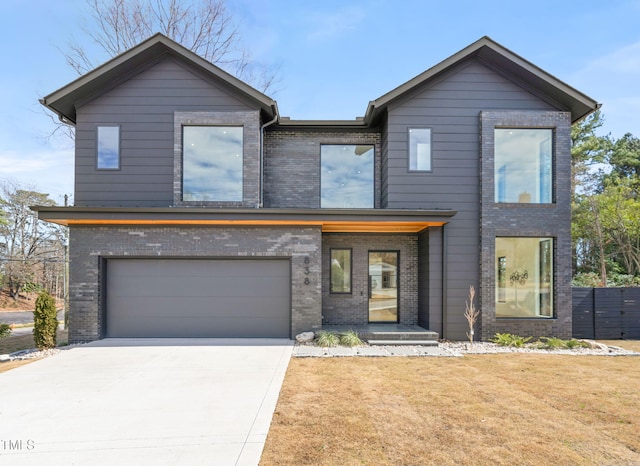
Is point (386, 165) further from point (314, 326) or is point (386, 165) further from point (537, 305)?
point (537, 305)

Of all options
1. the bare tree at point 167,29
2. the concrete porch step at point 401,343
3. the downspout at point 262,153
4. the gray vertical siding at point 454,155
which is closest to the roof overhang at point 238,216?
the gray vertical siding at point 454,155

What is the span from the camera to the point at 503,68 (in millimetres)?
9820

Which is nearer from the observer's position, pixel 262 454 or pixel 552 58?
pixel 262 454

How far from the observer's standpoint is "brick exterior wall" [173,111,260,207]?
9.57 m

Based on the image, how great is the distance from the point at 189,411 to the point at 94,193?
7133 millimetres

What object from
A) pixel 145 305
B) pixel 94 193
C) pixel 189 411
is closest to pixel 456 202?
pixel 189 411

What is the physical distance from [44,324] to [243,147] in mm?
6251

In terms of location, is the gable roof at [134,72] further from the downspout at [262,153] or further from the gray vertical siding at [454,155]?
the gray vertical siding at [454,155]

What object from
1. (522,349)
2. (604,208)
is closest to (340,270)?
(522,349)

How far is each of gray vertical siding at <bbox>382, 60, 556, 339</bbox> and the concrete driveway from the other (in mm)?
4912

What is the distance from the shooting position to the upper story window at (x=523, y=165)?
9.72m

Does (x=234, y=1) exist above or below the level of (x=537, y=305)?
above

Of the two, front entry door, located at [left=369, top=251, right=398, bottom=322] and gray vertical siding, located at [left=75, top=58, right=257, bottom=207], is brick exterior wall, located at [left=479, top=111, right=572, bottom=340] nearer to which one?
front entry door, located at [left=369, top=251, right=398, bottom=322]

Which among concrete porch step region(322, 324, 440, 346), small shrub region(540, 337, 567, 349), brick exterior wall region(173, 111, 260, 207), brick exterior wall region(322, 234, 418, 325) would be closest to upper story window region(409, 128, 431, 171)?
brick exterior wall region(322, 234, 418, 325)
